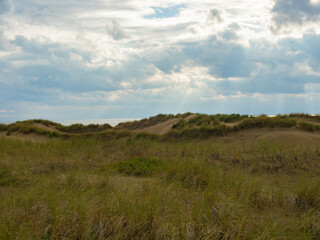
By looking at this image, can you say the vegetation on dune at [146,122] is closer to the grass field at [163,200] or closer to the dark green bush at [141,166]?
the grass field at [163,200]

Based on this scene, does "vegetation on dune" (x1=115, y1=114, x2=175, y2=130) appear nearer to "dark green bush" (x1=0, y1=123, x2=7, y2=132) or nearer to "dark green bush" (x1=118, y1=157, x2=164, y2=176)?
"dark green bush" (x1=0, y1=123, x2=7, y2=132)

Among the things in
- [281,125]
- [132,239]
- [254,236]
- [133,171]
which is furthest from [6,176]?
[281,125]

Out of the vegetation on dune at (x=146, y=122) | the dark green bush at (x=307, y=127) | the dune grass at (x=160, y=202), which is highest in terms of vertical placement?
the vegetation on dune at (x=146, y=122)

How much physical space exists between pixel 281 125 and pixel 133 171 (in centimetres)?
926

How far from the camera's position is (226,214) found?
12.4 feet

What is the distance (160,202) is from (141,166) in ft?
11.7

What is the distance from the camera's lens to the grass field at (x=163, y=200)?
3.48 meters

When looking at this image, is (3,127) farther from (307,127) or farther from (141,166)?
(307,127)

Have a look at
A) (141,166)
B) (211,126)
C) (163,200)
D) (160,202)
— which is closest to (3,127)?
(211,126)

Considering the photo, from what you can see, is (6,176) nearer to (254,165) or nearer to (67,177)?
(67,177)

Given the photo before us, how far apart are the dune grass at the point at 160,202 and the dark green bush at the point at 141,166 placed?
3 centimetres

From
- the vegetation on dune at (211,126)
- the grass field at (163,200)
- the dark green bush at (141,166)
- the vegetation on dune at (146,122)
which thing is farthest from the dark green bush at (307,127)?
the vegetation on dune at (146,122)

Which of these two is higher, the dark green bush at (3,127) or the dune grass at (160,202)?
the dark green bush at (3,127)

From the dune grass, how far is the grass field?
1 cm
